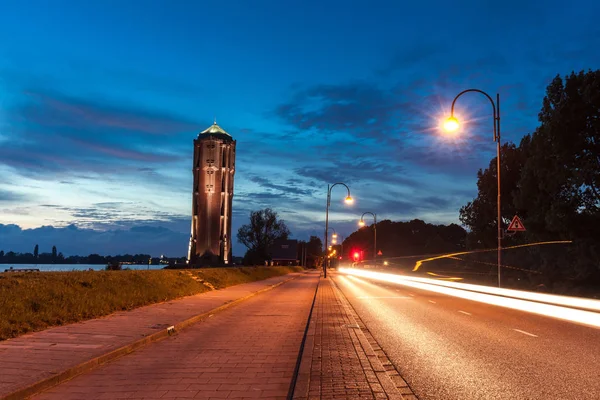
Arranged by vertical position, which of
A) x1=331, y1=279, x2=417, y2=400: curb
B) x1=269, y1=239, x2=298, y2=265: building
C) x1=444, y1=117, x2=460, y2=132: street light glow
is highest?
x1=444, y1=117, x2=460, y2=132: street light glow

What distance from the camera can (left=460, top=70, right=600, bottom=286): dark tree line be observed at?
41.4 metres

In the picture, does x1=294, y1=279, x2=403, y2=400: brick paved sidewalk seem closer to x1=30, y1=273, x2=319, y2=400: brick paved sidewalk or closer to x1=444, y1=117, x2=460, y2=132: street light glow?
x1=30, y1=273, x2=319, y2=400: brick paved sidewalk

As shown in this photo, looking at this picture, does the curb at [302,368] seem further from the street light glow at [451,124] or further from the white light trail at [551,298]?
the street light glow at [451,124]

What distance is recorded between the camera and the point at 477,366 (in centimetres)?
852

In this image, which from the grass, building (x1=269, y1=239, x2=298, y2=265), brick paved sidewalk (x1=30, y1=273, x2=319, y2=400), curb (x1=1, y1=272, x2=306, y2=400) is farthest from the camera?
building (x1=269, y1=239, x2=298, y2=265)

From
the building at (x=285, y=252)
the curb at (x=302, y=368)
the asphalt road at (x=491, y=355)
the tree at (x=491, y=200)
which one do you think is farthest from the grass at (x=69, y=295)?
the building at (x=285, y=252)

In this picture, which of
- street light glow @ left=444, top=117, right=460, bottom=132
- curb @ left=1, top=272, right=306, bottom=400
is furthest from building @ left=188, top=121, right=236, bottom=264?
curb @ left=1, top=272, right=306, bottom=400

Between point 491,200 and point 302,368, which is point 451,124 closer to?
point 302,368

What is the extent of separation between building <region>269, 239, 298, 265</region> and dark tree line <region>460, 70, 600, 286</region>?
8948 cm

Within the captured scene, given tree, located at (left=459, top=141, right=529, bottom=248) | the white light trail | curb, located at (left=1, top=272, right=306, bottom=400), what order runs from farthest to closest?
1. tree, located at (left=459, top=141, right=529, bottom=248)
2. the white light trail
3. curb, located at (left=1, top=272, right=306, bottom=400)

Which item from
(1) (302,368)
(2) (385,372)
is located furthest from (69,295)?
(2) (385,372)

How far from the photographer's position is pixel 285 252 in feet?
455

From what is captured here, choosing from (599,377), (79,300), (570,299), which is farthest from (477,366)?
(570,299)

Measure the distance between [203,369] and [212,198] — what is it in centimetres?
13074
